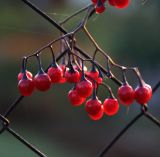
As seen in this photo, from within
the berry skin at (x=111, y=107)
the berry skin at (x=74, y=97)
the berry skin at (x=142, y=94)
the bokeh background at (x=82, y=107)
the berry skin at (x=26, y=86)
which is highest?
the bokeh background at (x=82, y=107)

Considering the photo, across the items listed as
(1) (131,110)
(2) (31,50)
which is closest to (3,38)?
(2) (31,50)

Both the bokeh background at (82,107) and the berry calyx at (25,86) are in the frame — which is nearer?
the berry calyx at (25,86)

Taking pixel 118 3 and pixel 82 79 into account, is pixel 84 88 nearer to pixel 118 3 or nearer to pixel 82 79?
pixel 82 79

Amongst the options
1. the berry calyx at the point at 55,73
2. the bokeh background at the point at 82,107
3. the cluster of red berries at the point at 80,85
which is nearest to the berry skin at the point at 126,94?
the cluster of red berries at the point at 80,85

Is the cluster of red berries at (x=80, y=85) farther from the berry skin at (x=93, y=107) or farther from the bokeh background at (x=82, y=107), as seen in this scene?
the bokeh background at (x=82, y=107)

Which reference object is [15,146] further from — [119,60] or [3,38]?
[3,38]

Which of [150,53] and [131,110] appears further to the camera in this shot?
[150,53]

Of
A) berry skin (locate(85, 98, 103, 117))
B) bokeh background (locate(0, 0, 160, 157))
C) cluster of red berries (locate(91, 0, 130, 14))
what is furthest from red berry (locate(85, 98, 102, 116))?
bokeh background (locate(0, 0, 160, 157))
